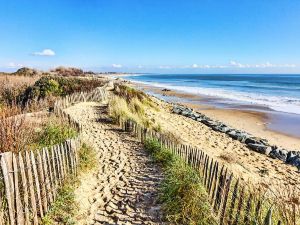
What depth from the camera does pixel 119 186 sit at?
6.97 meters

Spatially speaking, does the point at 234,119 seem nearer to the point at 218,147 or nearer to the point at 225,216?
the point at 218,147

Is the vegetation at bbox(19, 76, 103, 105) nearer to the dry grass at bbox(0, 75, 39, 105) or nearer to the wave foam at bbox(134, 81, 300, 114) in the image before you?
the dry grass at bbox(0, 75, 39, 105)

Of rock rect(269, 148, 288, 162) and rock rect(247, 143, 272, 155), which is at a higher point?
rock rect(247, 143, 272, 155)

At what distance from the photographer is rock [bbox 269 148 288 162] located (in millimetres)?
12259

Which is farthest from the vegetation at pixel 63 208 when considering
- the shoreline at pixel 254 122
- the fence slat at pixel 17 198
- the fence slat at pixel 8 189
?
the shoreline at pixel 254 122

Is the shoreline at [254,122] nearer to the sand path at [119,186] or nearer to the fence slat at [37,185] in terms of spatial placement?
the sand path at [119,186]

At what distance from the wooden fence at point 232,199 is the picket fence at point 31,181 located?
109 inches

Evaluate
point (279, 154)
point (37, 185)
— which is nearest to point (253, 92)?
point (279, 154)

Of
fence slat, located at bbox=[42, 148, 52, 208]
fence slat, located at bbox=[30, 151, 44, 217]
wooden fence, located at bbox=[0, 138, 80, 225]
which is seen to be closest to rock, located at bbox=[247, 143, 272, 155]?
wooden fence, located at bbox=[0, 138, 80, 225]

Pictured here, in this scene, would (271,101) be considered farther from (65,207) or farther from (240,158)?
(65,207)

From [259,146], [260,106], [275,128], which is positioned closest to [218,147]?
[259,146]

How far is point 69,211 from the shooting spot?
5.46m

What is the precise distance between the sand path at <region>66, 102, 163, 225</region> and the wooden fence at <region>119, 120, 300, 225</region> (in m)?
1.02

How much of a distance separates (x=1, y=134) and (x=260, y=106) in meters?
25.5
